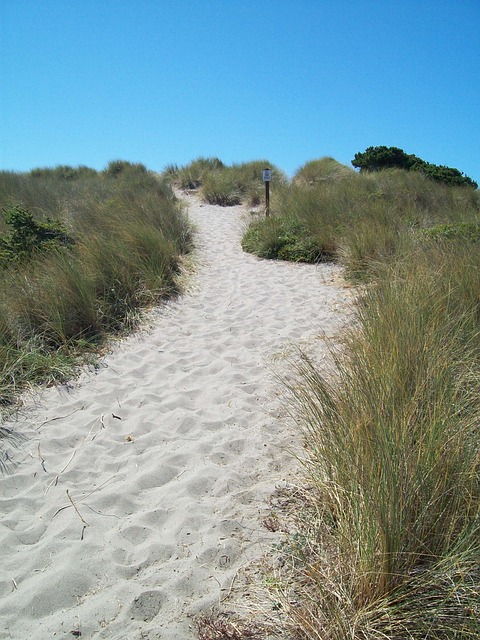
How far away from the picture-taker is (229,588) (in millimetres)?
2074

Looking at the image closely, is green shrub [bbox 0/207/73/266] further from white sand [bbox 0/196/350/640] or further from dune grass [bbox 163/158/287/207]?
dune grass [bbox 163/158/287/207]

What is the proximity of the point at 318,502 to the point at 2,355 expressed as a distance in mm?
Answer: 3151

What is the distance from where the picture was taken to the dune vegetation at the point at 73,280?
4.41 m

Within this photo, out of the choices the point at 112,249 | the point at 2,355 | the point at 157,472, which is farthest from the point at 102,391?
the point at 112,249

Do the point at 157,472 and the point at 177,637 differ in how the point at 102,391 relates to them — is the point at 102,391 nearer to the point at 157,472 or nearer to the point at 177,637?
the point at 157,472

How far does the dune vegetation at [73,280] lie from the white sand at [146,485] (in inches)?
16.4

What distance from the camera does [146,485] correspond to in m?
2.88

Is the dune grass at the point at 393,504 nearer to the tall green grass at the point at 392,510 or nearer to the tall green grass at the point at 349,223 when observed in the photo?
the tall green grass at the point at 392,510

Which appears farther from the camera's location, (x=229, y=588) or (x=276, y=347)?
(x=276, y=347)

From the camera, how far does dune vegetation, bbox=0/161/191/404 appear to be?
4410 millimetres

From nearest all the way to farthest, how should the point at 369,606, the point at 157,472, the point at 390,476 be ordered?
the point at 369,606 → the point at 390,476 → the point at 157,472

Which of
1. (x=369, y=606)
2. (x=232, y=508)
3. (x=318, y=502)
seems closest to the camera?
(x=369, y=606)

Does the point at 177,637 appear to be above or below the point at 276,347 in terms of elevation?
below

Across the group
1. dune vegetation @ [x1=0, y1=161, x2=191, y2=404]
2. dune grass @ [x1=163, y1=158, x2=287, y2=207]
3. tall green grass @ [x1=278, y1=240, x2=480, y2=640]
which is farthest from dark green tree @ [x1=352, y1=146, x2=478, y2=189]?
tall green grass @ [x1=278, y1=240, x2=480, y2=640]
